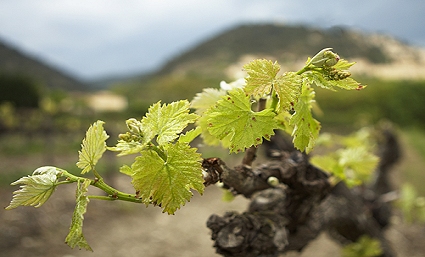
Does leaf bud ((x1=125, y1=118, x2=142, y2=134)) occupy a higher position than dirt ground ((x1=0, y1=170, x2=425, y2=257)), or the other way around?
leaf bud ((x1=125, y1=118, x2=142, y2=134))

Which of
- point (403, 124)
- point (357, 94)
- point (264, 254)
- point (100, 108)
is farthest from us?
point (357, 94)

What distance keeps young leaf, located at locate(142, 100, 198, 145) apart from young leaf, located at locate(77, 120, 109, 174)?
0.06 meters

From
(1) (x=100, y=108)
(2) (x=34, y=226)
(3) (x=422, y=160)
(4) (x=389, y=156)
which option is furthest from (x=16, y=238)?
(1) (x=100, y=108)

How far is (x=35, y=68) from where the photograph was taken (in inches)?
673

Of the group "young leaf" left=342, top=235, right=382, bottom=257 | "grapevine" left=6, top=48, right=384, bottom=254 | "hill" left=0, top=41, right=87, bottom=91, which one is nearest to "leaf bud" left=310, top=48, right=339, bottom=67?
"grapevine" left=6, top=48, right=384, bottom=254

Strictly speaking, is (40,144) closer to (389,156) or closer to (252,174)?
(389,156)

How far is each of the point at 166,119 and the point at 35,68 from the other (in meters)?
19.2

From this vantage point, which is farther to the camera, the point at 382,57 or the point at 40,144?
the point at 382,57

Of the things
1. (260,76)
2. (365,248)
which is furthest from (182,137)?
(365,248)

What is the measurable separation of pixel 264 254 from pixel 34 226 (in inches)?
116

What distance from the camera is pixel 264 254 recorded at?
2.56ft

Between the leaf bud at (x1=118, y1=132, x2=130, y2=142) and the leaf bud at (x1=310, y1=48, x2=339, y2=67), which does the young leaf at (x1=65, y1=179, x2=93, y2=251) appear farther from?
the leaf bud at (x1=310, y1=48, x2=339, y2=67)

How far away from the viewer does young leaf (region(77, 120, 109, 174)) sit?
1.56ft

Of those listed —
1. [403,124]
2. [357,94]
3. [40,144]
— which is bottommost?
[403,124]
